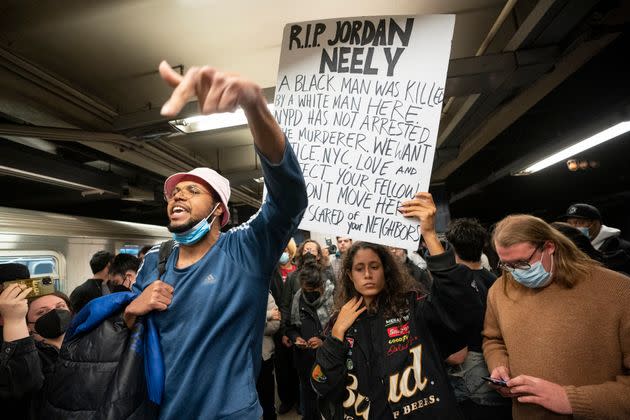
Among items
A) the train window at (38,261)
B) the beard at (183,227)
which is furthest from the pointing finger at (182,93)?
the train window at (38,261)

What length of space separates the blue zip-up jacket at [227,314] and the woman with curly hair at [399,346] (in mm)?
468

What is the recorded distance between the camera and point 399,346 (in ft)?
5.63

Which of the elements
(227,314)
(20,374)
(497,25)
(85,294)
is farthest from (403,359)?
(85,294)

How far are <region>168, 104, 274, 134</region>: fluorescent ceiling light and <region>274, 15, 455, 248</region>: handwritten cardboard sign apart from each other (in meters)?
2.02

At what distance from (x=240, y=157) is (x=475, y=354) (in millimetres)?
5451

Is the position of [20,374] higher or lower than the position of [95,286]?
lower

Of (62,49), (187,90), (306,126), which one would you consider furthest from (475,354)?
(62,49)

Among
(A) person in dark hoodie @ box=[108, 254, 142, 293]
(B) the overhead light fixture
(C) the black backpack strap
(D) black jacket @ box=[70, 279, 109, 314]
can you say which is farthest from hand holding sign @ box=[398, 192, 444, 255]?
(B) the overhead light fixture

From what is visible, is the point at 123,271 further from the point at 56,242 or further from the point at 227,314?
the point at 227,314

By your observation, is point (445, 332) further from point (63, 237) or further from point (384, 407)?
point (63, 237)

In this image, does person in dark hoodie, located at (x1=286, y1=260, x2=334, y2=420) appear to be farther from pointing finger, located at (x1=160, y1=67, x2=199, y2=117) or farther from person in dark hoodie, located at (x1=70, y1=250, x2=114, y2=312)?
pointing finger, located at (x1=160, y1=67, x2=199, y2=117)

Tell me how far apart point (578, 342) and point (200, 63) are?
3.79 m

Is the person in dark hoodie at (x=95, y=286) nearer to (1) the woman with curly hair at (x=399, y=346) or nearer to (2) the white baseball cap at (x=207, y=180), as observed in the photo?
(2) the white baseball cap at (x=207, y=180)

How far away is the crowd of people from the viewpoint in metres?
1.31
